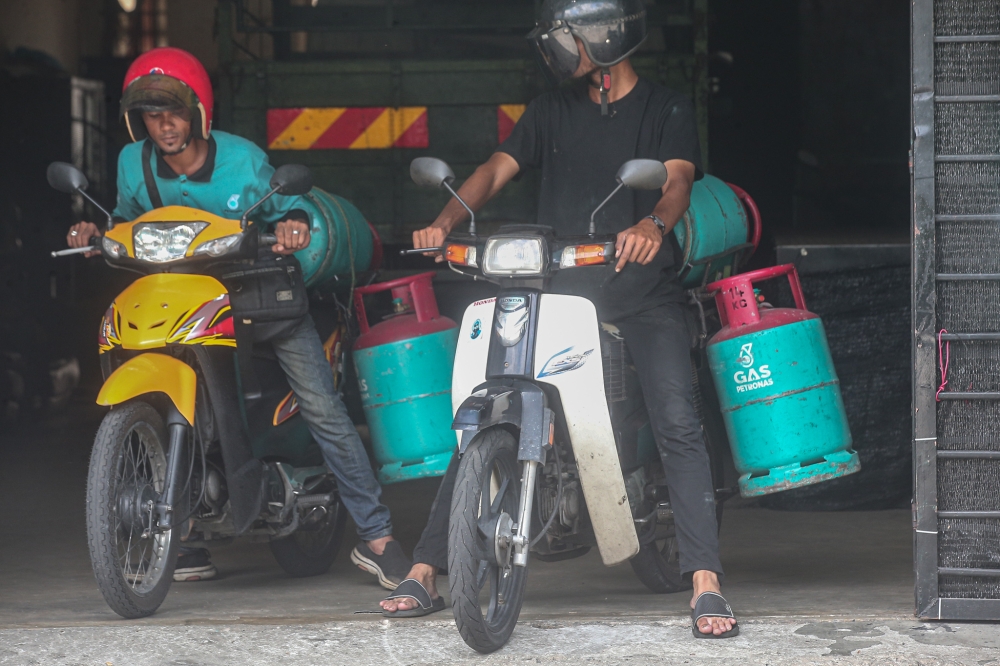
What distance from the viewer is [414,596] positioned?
13.5 feet

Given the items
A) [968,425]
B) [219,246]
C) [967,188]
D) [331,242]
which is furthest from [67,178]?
[968,425]

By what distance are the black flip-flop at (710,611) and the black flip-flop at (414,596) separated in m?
0.83

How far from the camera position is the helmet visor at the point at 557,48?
13.4 ft

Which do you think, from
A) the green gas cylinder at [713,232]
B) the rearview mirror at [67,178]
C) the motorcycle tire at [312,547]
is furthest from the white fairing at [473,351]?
the rearview mirror at [67,178]

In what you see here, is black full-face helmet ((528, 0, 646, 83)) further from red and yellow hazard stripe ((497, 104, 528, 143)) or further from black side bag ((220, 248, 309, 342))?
red and yellow hazard stripe ((497, 104, 528, 143))

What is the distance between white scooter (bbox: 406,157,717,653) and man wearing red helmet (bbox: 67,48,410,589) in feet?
2.10

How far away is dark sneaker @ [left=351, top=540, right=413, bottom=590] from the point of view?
4.63 meters

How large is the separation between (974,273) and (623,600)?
1.60m

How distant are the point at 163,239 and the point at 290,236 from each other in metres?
0.41

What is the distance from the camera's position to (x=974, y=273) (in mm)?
3955

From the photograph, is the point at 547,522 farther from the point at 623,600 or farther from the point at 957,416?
the point at 957,416

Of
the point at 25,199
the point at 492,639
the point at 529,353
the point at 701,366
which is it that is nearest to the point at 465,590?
the point at 492,639

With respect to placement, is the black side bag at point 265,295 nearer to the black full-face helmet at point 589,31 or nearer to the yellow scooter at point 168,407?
the yellow scooter at point 168,407

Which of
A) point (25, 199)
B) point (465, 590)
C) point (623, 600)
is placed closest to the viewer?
point (465, 590)
